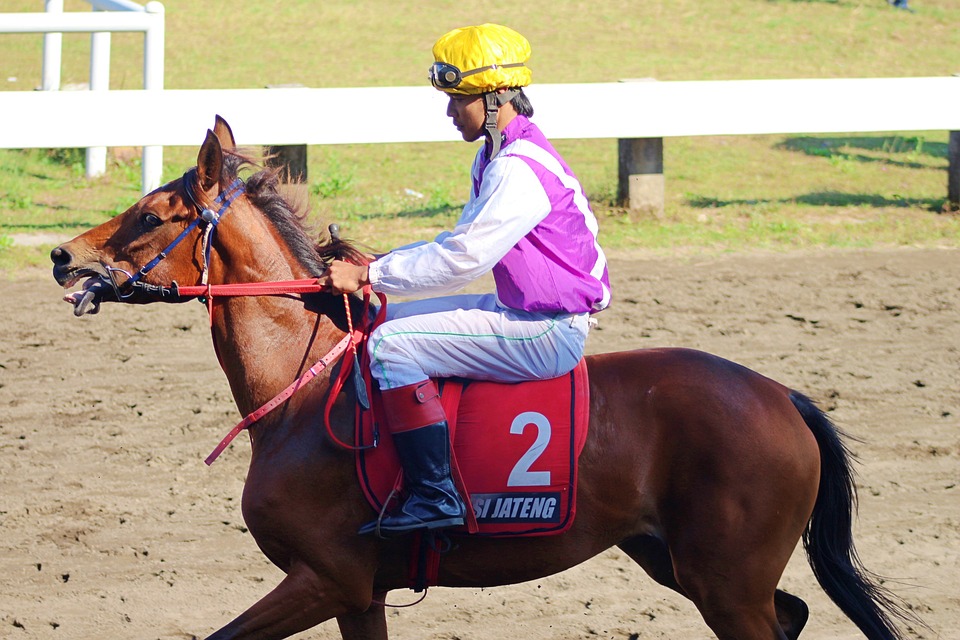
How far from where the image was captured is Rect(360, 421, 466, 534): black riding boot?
3402 mm

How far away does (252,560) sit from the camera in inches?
195

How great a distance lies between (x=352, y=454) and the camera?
11.5ft

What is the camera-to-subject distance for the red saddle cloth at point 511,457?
3.53 m

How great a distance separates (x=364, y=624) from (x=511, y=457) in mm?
791

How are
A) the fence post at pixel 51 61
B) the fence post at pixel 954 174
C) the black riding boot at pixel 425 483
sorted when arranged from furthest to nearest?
the fence post at pixel 51 61 < the fence post at pixel 954 174 < the black riding boot at pixel 425 483

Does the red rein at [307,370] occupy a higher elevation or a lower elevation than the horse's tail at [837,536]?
higher

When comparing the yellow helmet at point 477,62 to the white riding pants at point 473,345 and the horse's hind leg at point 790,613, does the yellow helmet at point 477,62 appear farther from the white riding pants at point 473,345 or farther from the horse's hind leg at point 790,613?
the horse's hind leg at point 790,613

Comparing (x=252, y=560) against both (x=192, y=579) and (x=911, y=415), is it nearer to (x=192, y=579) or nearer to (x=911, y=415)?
(x=192, y=579)

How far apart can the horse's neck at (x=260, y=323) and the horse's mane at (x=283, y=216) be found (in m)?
0.03

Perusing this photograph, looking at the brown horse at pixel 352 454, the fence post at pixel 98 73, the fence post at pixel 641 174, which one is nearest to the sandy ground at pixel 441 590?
the brown horse at pixel 352 454

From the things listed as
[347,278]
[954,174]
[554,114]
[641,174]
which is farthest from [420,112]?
[347,278]

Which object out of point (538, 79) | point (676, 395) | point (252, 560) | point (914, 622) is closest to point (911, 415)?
point (914, 622)

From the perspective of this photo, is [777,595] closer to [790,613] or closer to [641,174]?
[790,613]

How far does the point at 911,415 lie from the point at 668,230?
152 inches
